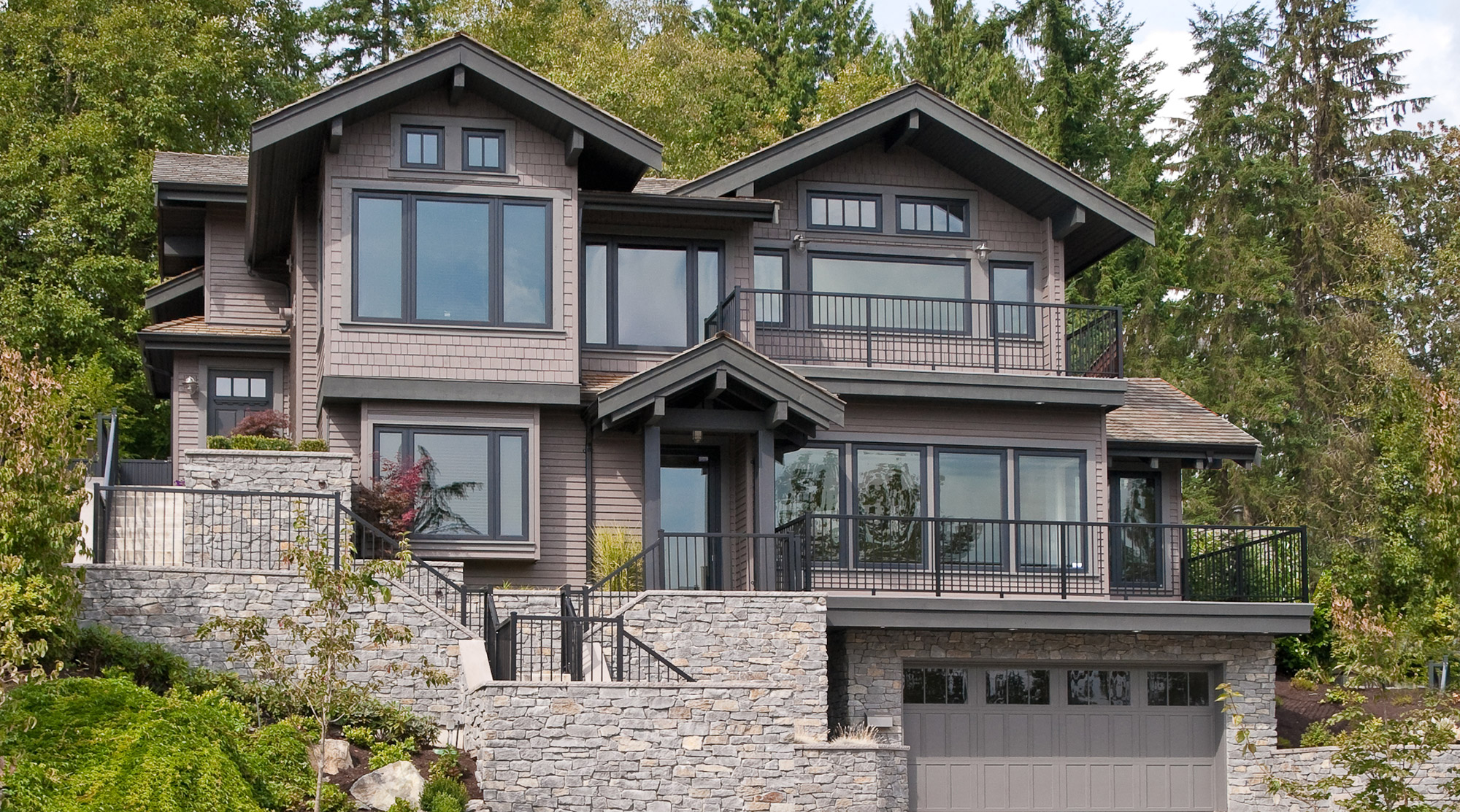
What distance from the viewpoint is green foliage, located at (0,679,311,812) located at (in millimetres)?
14141

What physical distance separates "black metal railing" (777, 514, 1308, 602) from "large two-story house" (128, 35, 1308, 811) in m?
0.06

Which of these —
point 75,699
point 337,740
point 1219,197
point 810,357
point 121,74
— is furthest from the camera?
point 1219,197

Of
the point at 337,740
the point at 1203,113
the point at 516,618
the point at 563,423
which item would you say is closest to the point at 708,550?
Result: the point at 563,423

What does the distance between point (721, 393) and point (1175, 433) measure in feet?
26.9

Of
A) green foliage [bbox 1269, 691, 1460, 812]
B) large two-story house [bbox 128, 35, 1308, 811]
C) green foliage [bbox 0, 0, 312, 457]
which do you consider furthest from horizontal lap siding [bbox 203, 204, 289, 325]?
green foliage [bbox 1269, 691, 1460, 812]

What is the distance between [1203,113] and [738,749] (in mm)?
28472

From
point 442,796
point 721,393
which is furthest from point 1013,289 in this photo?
point 442,796

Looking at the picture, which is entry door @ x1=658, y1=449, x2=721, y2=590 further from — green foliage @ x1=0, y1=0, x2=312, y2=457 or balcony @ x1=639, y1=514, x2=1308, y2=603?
green foliage @ x1=0, y1=0, x2=312, y2=457

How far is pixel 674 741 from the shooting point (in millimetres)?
17953

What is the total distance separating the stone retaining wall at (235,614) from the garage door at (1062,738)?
659 centimetres

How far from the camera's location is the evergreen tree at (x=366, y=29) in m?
45.7

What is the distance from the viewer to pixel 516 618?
730 inches

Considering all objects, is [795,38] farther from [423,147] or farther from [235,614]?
[235,614]

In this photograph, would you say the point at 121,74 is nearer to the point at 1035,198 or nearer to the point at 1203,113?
the point at 1035,198
